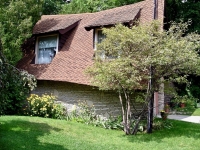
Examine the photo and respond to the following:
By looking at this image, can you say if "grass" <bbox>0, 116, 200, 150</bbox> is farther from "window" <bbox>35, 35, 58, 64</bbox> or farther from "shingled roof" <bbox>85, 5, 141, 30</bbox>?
"shingled roof" <bbox>85, 5, 141, 30</bbox>

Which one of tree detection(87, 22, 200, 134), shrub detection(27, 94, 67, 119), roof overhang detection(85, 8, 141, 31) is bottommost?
shrub detection(27, 94, 67, 119)

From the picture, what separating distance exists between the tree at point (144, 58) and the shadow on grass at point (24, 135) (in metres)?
2.59

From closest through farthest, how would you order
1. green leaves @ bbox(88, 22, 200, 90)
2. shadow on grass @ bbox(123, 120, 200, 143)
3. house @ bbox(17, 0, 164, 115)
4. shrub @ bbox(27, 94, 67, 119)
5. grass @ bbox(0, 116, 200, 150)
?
grass @ bbox(0, 116, 200, 150) → green leaves @ bbox(88, 22, 200, 90) → shadow on grass @ bbox(123, 120, 200, 143) → shrub @ bbox(27, 94, 67, 119) → house @ bbox(17, 0, 164, 115)

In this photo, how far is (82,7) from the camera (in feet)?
74.5

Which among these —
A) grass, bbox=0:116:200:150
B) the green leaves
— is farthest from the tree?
grass, bbox=0:116:200:150

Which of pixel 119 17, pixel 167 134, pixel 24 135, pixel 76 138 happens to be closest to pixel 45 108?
pixel 24 135

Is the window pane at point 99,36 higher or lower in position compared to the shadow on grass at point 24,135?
higher

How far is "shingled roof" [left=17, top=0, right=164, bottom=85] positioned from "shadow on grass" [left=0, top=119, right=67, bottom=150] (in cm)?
316

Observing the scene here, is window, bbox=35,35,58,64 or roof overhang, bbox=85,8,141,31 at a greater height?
roof overhang, bbox=85,8,141,31

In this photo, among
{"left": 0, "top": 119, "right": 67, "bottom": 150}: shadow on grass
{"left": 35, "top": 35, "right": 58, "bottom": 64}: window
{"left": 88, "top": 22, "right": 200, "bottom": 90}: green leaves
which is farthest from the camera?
{"left": 35, "top": 35, "right": 58, "bottom": 64}: window

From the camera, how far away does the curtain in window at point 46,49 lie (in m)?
13.8

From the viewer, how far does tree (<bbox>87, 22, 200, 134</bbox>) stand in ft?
26.5

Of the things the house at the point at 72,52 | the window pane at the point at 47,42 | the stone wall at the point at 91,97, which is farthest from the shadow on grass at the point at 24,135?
the window pane at the point at 47,42

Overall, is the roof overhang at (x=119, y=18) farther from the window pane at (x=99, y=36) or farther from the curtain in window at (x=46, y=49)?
the curtain in window at (x=46, y=49)
